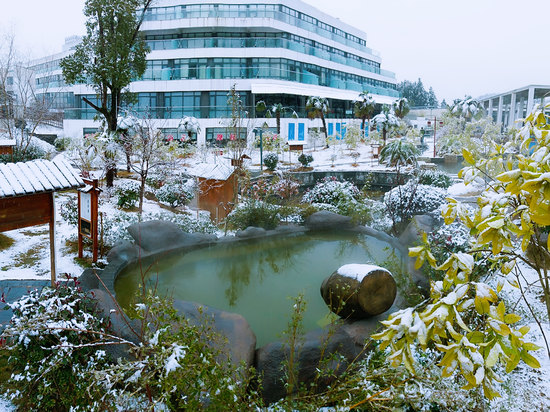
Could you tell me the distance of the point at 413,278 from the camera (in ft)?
25.4

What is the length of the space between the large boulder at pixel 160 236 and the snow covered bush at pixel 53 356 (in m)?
4.21

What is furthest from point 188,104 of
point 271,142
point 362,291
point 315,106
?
point 362,291

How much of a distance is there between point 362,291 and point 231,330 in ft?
6.60

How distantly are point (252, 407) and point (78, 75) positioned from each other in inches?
684

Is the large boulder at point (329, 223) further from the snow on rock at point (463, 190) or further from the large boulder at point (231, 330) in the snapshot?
the snow on rock at point (463, 190)

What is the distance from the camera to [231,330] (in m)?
5.50

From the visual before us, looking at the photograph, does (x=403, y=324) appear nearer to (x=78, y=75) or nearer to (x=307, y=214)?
(x=307, y=214)

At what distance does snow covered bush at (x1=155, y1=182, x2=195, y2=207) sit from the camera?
650 inches

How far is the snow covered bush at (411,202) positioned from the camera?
12.4m

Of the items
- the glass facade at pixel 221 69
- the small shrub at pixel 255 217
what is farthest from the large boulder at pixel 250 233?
the glass facade at pixel 221 69

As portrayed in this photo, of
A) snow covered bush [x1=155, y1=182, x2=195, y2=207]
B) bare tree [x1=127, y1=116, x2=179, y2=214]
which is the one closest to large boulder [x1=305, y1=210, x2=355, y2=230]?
bare tree [x1=127, y1=116, x2=179, y2=214]

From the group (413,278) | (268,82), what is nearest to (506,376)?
(413,278)

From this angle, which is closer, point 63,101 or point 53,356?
point 53,356

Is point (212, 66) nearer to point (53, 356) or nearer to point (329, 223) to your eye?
point (329, 223)
